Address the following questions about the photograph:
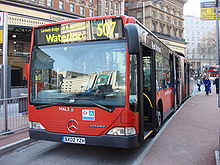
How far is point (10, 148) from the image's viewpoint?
571 cm

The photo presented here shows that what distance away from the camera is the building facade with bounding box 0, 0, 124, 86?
24.1 metres

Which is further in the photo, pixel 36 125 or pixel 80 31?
pixel 36 125

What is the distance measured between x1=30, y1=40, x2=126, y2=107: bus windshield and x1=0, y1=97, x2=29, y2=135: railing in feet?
7.07

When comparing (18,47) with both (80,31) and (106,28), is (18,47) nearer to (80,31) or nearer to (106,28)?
(80,31)

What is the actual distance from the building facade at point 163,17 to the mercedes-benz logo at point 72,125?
50.9 metres

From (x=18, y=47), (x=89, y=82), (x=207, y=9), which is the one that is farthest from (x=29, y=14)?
(x=89, y=82)

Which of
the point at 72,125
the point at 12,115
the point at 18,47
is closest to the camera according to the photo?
the point at 72,125

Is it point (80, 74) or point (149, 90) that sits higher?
point (80, 74)

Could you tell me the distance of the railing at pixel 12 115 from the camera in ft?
22.3

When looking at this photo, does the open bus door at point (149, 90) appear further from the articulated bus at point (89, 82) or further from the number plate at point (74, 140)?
the number plate at point (74, 140)

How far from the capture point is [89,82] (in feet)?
15.3

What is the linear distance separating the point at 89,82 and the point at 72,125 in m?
0.96

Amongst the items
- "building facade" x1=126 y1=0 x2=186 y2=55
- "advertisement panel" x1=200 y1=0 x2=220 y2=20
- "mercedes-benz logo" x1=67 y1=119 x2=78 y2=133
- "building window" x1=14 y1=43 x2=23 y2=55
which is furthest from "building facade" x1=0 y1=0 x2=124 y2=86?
"mercedes-benz logo" x1=67 y1=119 x2=78 y2=133

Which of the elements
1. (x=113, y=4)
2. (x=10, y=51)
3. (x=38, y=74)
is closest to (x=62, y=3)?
(x=10, y=51)
